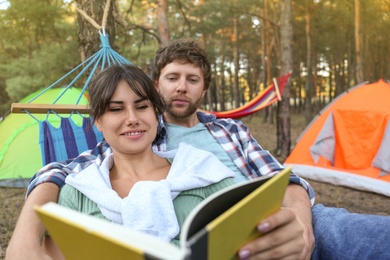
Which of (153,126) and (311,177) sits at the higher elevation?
(153,126)

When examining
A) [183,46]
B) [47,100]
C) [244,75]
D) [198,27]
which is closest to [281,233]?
[183,46]

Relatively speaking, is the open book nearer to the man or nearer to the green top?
the man

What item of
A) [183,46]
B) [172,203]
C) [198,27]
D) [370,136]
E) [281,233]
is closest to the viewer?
[281,233]

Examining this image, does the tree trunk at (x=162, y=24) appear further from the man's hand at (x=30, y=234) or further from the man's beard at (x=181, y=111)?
the man's hand at (x=30, y=234)

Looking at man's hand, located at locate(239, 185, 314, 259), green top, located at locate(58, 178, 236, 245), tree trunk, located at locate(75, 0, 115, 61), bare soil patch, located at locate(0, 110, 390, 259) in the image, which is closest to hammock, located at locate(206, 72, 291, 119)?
bare soil patch, located at locate(0, 110, 390, 259)

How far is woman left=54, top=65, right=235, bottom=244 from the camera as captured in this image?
41.4 inches

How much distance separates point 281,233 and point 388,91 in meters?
3.56

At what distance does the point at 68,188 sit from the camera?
3.78 ft

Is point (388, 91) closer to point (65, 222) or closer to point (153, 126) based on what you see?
point (153, 126)

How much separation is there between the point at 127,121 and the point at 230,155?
22.1 inches

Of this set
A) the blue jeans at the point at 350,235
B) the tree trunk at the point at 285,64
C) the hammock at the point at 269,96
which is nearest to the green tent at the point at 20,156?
the hammock at the point at 269,96

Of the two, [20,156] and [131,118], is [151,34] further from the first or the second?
[131,118]

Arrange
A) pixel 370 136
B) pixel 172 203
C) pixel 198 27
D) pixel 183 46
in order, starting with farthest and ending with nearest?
pixel 198 27, pixel 370 136, pixel 183 46, pixel 172 203

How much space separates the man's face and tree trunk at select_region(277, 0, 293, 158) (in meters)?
3.59
